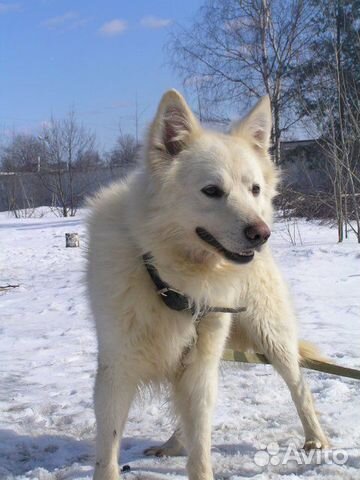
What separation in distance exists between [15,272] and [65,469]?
7.83 meters

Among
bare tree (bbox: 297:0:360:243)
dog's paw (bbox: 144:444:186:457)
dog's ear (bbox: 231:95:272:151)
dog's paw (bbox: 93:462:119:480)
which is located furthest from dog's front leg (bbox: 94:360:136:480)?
bare tree (bbox: 297:0:360:243)

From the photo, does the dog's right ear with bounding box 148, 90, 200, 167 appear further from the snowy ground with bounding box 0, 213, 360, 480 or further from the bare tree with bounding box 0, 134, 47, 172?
the bare tree with bounding box 0, 134, 47, 172

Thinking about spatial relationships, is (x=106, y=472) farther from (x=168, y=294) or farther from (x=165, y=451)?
(x=168, y=294)

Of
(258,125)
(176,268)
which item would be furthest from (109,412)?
(258,125)

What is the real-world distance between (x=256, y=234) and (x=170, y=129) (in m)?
0.78

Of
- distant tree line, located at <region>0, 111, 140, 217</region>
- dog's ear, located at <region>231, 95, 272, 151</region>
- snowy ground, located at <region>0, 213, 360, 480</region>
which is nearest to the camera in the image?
snowy ground, located at <region>0, 213, 360, 480</region>

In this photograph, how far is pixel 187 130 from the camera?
277 cm

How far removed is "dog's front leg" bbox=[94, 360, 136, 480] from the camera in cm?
253

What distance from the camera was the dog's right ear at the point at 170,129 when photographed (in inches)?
105

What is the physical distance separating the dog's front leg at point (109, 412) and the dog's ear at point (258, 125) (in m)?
1.42

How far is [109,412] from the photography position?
253 cm

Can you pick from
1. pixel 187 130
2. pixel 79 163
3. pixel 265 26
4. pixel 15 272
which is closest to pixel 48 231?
pixel 15 272

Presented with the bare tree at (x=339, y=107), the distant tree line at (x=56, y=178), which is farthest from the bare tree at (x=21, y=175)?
the bare tree at (x=339, y=107)

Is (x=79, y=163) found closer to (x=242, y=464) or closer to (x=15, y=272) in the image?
(x=15, y=272)
